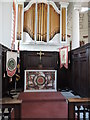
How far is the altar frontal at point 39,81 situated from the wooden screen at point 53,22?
151 centimetres

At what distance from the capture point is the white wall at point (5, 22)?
14.2 ft

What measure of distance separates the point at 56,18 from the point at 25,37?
144 cm

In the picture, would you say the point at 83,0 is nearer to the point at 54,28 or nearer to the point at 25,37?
the point at 54,28

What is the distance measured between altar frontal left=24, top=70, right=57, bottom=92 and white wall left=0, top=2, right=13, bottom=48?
50.1 inches

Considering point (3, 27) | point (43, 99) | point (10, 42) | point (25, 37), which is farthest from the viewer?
point (25, 37)

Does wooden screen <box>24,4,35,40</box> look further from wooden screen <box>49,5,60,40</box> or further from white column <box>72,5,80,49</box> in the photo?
white column <box>72,5,80,49</box>

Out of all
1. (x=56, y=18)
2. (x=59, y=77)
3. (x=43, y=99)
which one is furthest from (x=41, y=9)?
(x=43, y=99)

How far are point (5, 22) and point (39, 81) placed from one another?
229 centimetres

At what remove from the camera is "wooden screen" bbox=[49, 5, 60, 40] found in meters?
A: 5.23

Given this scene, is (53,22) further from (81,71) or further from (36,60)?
(81,71)

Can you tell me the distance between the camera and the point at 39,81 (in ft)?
14.8

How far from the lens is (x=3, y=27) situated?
4.43 m

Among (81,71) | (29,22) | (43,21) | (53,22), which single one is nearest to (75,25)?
(53,22)

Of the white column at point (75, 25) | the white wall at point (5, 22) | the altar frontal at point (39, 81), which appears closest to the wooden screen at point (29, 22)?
the white wall at point (5, 22)
